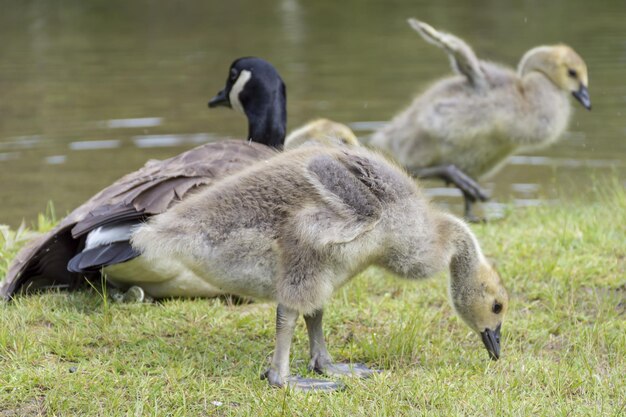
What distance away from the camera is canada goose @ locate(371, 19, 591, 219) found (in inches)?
328

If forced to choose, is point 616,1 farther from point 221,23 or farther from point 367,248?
point 367,248

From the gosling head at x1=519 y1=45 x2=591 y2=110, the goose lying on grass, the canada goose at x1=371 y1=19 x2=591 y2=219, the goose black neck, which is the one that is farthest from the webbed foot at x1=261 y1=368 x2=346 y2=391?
the gosling head at x1=519 y1=45 x2=591 y2=110

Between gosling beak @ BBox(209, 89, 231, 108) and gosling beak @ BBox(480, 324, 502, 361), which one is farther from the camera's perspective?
gosling beak @ BBox(209, 89, 231, 108)

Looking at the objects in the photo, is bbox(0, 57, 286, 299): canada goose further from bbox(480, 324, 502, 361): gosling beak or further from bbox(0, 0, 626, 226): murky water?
bbox(0, 0, 626, 226): murky water

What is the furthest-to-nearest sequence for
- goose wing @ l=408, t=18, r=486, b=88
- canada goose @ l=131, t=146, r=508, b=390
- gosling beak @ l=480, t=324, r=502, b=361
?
goose wing @ l=408, t=18, r=486, b=88
gosling beak @ l=480, t=324, r=502, b=361
canada goose @ l=131, t=146, r=508, b=390

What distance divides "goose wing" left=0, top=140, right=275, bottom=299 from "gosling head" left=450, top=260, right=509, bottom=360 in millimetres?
1276

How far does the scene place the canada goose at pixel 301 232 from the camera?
4047 millimetres

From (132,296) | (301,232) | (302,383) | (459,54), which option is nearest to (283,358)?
(302,383)

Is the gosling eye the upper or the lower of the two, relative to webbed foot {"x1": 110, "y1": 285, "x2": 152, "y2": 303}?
upper

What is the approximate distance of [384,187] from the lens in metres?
4.16

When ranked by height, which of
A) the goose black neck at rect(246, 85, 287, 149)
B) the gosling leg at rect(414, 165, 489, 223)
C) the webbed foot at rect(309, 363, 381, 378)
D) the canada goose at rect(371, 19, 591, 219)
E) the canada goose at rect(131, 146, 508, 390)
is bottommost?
the gosling leg at rect(414, 165, 489, 223)

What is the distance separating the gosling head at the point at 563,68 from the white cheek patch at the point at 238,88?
3.26 meters

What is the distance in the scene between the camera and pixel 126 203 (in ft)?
16.1

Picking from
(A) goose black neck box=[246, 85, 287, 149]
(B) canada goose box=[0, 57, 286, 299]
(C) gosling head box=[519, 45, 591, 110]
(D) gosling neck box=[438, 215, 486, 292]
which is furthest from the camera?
(C) gosling head box=[519, 45, 591, 110]
